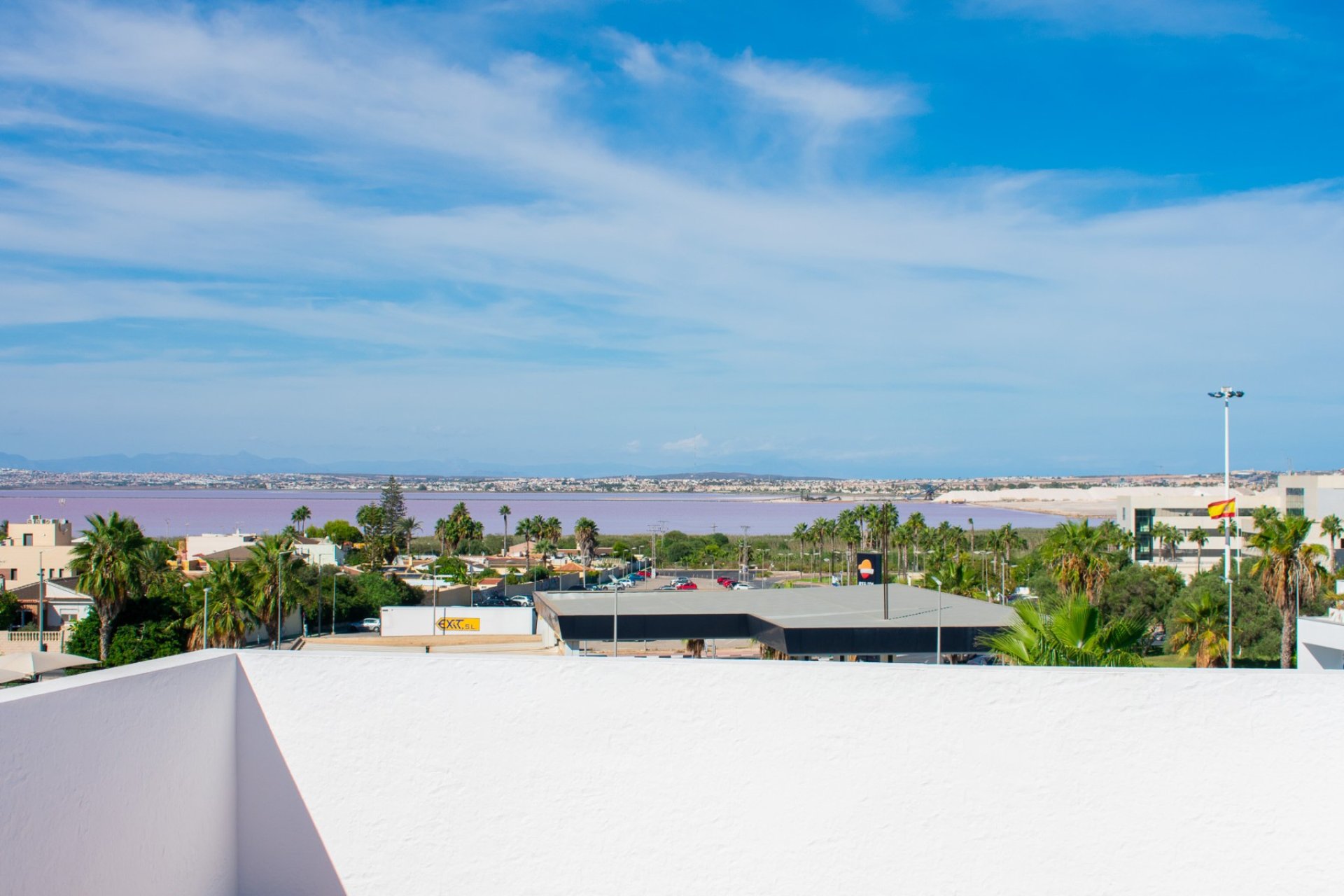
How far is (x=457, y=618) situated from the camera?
4534cm

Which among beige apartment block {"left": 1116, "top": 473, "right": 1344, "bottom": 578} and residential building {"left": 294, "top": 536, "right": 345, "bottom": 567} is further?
beige apartment block {"left": 1116, "top": 473, "right": 1344, "bottom": 578}

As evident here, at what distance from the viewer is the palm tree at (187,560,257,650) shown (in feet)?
120

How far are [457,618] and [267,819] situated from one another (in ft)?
133

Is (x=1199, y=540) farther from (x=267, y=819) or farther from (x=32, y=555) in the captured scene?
(x=267, y=819)

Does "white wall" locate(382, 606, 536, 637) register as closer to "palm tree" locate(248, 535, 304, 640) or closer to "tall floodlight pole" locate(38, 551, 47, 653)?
"palm tree" locate(248, 535, 304, 640)

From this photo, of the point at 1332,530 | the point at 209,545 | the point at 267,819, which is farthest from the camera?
the point at 209,545

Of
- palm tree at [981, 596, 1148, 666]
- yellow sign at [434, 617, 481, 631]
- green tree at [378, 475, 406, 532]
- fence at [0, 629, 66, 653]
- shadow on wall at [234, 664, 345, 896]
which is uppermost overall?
palm tree at [981, 596, 1148, 666]

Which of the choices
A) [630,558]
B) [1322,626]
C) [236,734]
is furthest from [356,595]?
[236,734]

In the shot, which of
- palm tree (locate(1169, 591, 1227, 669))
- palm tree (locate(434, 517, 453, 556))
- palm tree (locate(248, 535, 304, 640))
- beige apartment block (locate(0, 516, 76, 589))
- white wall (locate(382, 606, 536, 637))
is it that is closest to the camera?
palm tree (locate(1169, 591, 1227, 669))

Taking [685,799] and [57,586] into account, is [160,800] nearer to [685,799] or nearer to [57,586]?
[685,799]

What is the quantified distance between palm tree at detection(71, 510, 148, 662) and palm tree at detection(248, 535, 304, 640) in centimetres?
475

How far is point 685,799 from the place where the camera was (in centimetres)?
565

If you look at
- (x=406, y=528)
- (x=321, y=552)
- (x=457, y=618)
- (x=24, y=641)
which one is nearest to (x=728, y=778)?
(x=457, y=618)

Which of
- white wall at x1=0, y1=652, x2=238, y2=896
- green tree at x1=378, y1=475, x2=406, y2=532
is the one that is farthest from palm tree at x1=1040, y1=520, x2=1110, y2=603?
green tree at x1=378, y1=475, x2=406, y2=532
